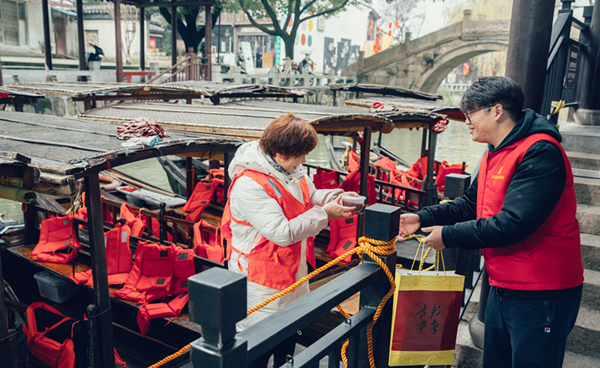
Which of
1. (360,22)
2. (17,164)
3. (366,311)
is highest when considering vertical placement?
(360,22)

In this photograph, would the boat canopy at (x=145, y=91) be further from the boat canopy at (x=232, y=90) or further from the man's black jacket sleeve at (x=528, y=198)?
the man's black jacket sleeve at (x=528, y=198)

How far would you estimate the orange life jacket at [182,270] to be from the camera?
4641 millimetres

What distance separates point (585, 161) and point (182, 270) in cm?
410

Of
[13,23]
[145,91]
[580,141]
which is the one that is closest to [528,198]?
[580,141]

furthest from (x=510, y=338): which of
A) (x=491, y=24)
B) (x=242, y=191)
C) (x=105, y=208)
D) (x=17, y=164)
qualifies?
(x=491, y=24)

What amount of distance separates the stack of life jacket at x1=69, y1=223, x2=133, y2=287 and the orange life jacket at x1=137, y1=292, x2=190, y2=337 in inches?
26.4

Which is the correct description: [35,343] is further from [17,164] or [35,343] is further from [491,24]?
[491,24]

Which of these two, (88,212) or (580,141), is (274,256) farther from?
(580,141)

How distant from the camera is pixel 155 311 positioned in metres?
4.38

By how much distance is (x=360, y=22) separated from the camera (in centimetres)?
5453

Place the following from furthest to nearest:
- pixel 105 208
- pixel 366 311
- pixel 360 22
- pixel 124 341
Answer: pixel 360 22 < pixel 105 208 < pixel 124 341 < pixel 366 311

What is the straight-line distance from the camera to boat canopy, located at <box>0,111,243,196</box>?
2.85 meters

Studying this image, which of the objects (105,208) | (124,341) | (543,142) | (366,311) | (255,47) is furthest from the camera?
(255,47)

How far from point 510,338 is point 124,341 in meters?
3.89
